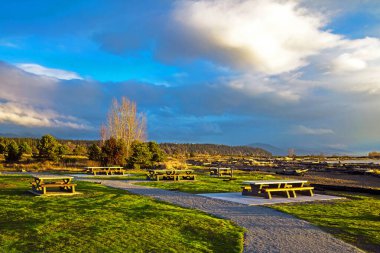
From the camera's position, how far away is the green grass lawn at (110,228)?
703 centimetres

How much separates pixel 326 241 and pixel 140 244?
387cm

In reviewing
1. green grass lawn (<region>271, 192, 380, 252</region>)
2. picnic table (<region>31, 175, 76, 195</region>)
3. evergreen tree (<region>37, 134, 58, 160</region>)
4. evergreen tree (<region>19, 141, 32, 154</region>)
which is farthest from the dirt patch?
evergreen tree (<region>19, 141, 32, 154</region>)

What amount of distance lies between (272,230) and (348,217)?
328cm

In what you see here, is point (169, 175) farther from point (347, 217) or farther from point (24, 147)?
point (24, 147)

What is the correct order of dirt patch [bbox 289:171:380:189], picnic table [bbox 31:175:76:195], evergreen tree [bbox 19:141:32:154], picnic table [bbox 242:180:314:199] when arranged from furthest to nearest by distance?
evergreen tree [bbox 19:141:32:154], dirt patch [bbox 289:171:380:189], picnic table [bbox 31:175:76:195], picnic table [bbox 242:180:314:199]

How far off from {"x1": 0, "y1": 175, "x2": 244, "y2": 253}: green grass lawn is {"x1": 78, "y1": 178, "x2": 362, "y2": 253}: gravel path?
410mm

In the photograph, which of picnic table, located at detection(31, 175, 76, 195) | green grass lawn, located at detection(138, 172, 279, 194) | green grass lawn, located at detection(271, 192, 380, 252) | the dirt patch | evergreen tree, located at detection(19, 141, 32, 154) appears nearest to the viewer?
green grass lawn, located at detection(271, 192, 380, 252)

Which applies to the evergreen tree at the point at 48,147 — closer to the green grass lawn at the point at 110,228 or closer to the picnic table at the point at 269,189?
the green grass lawn at the point at 110,228

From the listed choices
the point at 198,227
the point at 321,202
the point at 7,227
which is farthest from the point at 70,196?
the point at 321,202

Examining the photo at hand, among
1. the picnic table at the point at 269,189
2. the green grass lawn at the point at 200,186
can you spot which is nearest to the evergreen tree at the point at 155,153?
the green grass lawn at the point at 200,186

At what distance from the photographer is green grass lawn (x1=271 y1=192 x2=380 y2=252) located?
8023 mm

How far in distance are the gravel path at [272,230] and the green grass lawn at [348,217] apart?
1.41ft

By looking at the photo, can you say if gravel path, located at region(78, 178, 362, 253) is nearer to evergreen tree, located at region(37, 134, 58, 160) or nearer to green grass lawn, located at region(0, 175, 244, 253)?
green grass lawn, located at region(0, 175, 244, 253)

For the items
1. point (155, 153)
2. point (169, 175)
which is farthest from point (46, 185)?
point (155, 153)
